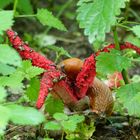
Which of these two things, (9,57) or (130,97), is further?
(130,97)

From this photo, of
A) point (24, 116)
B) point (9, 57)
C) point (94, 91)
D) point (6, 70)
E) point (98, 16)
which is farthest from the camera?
point (94, 91)

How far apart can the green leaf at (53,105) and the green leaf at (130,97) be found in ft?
0.96

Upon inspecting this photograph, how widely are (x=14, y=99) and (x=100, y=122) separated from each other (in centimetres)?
74

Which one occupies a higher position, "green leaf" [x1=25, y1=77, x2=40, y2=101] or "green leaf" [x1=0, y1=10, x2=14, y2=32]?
"green leaf" [x1=0, y1=10, x2=14, y2=32]

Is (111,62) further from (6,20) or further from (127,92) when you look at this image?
(6,20)

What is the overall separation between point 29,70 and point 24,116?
0.60 meters

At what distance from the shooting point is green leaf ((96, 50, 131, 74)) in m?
2.21

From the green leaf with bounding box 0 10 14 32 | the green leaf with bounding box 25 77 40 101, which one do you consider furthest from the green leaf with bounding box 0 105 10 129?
the green leaf with bounding box 25 77 40 101

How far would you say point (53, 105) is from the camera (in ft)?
7.63

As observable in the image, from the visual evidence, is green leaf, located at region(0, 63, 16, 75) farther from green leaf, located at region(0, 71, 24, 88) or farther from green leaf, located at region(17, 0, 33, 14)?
green leaf, located at region(17, 0, 33, 14)

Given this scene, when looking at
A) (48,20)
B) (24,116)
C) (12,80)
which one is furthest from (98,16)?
(24,116)

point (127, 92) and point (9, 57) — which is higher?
point (9, 57)

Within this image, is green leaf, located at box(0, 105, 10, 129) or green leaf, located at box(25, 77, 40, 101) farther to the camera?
green leaf, located at box(25, 77, 40, 101)

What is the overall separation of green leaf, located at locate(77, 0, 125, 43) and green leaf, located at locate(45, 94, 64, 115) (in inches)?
15.9
